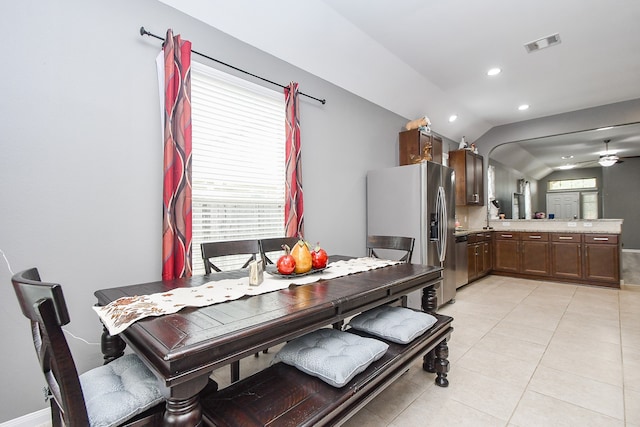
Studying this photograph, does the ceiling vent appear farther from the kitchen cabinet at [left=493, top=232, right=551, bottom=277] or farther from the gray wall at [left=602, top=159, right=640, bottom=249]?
the gray wall at [left=602, top=159, right=640, bottom=249]

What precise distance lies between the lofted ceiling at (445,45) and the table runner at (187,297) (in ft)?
6.86

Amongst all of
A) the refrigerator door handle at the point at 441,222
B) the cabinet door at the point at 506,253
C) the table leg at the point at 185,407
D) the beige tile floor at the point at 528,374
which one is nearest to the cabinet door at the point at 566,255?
the cabinet door at the point at 506,253

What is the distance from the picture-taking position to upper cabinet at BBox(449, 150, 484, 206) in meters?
5.45

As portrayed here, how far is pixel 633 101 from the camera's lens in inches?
185

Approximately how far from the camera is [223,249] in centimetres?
218

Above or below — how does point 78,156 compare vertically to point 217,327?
above

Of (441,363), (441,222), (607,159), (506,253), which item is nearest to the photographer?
(441,363)

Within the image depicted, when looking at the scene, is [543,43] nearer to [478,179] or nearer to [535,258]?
[478,179]

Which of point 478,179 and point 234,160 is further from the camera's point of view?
point 478,179

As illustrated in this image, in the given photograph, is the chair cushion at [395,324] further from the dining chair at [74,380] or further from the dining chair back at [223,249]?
the dining chair at [74,380]

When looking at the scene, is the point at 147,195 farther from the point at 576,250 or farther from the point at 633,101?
the point at 633,101

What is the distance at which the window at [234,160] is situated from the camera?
7.82 feet

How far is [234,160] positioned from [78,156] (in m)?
1.08

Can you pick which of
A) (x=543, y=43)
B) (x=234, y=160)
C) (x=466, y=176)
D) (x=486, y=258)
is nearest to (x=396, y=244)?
(x=234, y=160)
